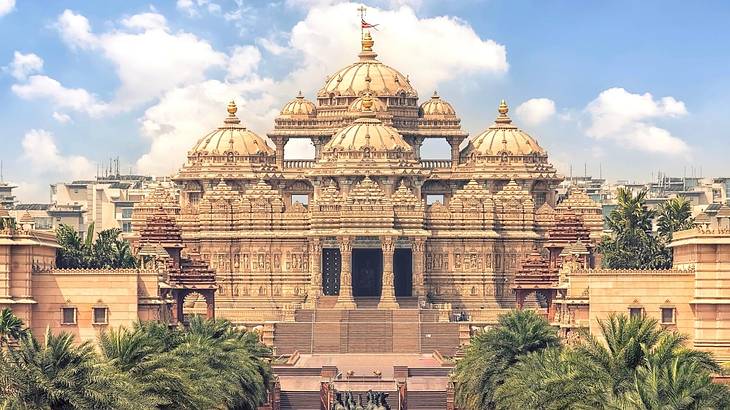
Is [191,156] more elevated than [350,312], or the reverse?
[191,156]

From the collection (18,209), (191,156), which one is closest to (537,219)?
(191,156)

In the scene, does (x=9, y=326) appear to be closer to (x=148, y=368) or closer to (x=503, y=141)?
(x=148, y=368)

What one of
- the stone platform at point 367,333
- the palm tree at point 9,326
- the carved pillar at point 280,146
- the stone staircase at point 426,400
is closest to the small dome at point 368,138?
the carved pillar at point 280,146

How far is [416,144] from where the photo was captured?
500ft

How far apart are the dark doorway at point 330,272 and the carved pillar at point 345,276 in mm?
1920

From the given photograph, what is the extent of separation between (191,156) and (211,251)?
12.9m

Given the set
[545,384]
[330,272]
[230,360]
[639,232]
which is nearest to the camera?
[545,384]

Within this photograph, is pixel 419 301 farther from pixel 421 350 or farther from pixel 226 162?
pixel 226 162

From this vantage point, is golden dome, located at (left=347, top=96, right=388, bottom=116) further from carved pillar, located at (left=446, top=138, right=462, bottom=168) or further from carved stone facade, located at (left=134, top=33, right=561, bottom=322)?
carved pillar, located at (left=446, top=138, right=462, bottom=168)

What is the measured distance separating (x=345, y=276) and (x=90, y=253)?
1467 cm

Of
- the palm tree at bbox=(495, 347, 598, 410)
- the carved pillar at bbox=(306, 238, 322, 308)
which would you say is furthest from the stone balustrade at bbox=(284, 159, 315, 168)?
the palm tree at bbox=(495, 347, 598, 410)

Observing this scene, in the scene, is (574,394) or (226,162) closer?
(574,394)

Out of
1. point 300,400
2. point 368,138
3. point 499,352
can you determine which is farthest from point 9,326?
point 368,138

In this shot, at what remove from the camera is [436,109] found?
152875mm
